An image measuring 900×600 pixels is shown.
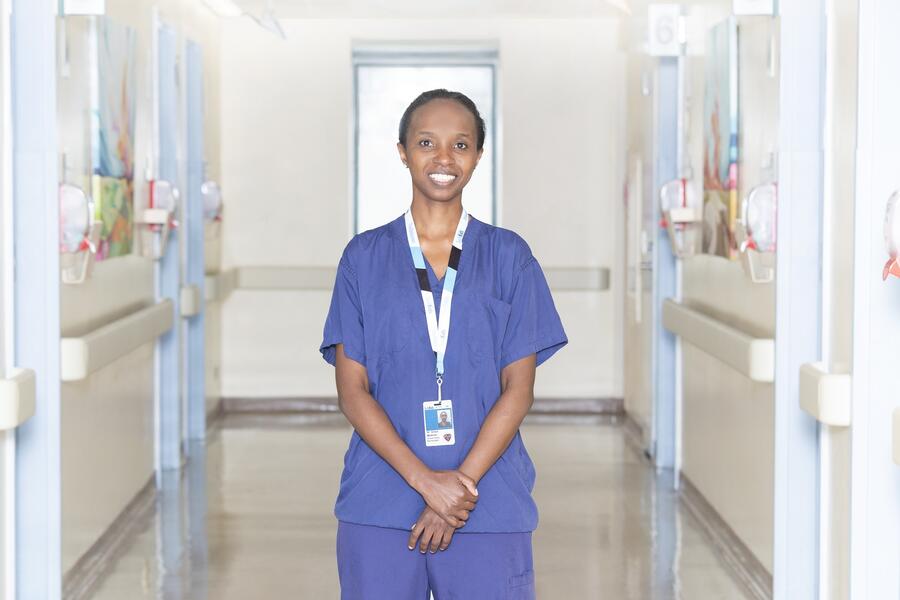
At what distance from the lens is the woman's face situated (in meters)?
2.30

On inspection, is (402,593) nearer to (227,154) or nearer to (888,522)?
(888,522)

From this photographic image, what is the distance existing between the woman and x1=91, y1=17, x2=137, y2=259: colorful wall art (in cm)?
285

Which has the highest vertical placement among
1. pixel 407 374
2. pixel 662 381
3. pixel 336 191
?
pixel 336 191

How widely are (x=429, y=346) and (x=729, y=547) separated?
301 centimetres

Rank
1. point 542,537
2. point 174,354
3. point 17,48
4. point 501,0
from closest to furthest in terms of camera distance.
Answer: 1. point 17,48
2. point 542,537
3. point 174,354
4. point 501,0

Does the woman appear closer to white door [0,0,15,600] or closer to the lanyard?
the lanyard

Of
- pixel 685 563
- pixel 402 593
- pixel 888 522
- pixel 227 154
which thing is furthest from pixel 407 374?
pixel 227 154

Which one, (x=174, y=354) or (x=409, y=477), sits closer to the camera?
(x=409, y=477)

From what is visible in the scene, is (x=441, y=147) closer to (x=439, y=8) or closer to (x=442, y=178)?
(x=442, y=178)

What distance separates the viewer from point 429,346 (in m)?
2.28

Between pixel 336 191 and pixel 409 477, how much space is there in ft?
20.9

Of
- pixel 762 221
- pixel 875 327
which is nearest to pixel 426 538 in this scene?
pixel 875 327

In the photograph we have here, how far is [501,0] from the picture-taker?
25.6 ft

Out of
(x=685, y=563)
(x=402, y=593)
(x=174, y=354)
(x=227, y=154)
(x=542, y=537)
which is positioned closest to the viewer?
(x=402, y=593)
